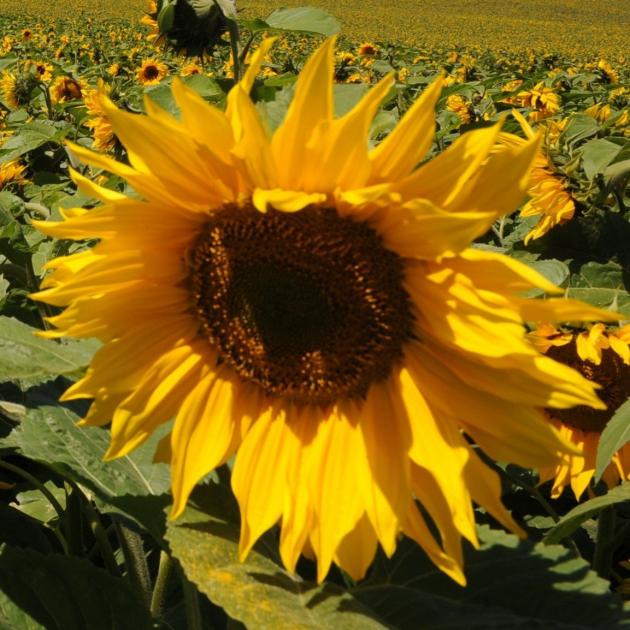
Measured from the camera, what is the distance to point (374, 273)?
1051mm

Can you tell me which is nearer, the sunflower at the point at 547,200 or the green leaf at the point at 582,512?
the green leaf at the point at 582,512

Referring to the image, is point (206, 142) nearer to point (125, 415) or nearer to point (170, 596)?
point (125, 415)

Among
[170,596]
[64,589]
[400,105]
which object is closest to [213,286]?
[64,589]

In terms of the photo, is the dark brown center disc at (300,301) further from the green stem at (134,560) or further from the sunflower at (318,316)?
the green stem at (134,560)

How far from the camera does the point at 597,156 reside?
6.41 feet

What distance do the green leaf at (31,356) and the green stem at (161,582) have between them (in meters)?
0.35

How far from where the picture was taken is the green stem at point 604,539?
168cm

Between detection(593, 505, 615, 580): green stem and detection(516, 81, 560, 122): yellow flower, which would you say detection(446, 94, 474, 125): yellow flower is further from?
detection(593, 505, 615, 580): green stem

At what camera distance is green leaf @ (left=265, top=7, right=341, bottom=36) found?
153 cm

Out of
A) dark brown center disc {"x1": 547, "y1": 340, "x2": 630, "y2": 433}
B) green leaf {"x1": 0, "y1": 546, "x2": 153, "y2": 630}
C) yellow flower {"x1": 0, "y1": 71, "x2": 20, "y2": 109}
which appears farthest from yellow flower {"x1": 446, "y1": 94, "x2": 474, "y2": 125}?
green leaf {"x1": 0, "y1": 546, "x2": 153, "y2": 630}

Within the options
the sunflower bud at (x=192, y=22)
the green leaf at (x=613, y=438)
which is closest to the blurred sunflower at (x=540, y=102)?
the sunflower bud at (x=192, y=22)

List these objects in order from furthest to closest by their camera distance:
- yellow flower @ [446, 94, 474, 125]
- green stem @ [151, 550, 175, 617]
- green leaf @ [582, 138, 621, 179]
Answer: yellow flower @ [446, 94, 474, 125] → green leaf @ [582, 138, 621, 179] → green stem @ [151, 550, 175, 617]

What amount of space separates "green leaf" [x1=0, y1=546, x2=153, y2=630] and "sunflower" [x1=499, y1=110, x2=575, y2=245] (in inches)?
46.7

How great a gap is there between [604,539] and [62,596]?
3.42 ft
